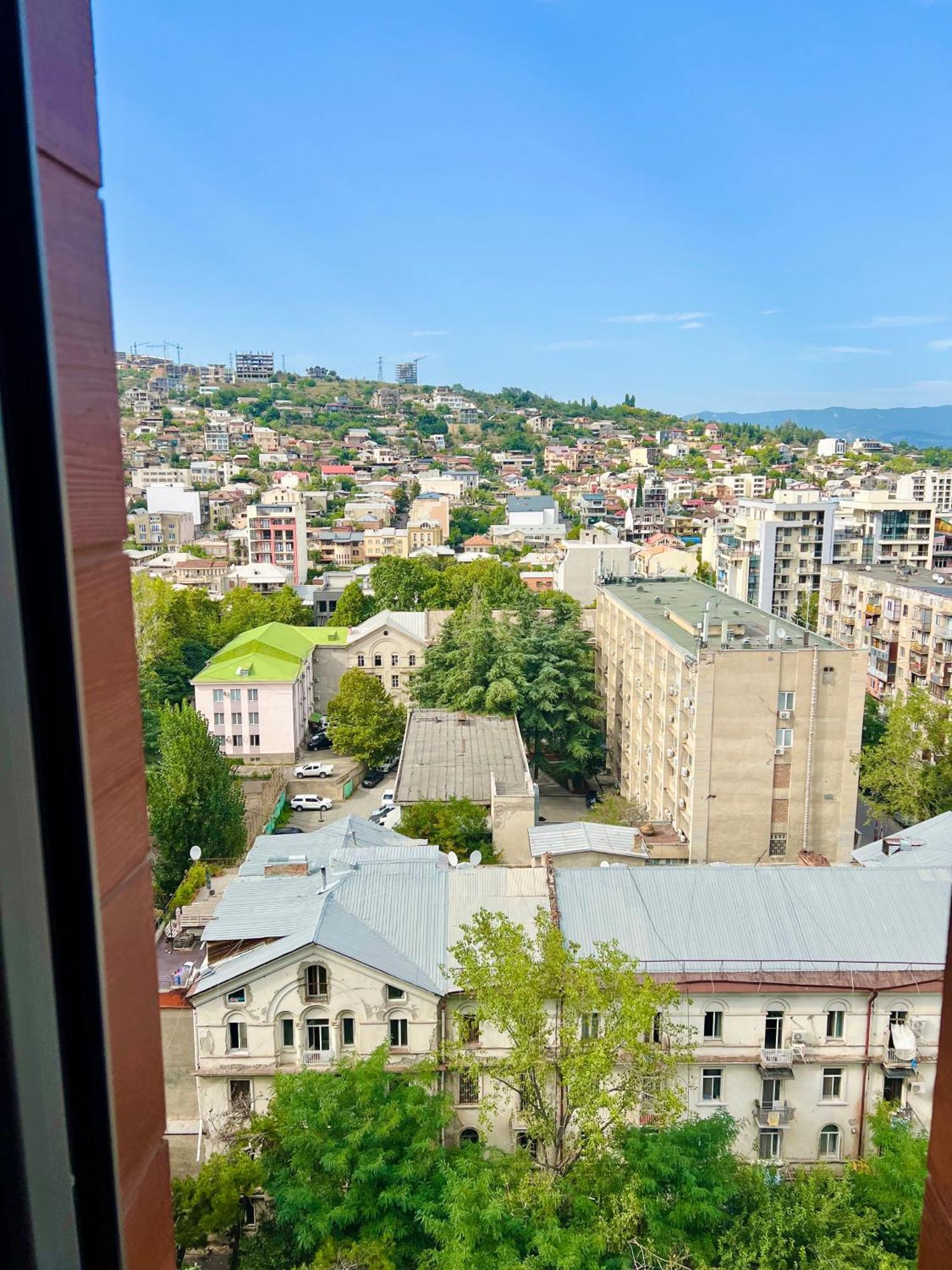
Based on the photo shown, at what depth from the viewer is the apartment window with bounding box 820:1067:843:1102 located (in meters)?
6.87

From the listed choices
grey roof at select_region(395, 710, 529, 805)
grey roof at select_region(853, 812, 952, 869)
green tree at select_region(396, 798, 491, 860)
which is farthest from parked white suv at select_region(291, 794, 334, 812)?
grey roof at select_region(853, 812, 952, 869)

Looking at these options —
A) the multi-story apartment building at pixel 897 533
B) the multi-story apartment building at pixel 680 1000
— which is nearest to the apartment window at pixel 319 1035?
the multi-story apartment building at pixel 680 1000

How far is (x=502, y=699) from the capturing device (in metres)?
16.3

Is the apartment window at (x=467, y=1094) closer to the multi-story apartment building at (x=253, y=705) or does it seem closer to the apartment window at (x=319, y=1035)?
the apartment window at (x=319, y=1035)

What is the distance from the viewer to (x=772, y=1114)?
22.2 feet

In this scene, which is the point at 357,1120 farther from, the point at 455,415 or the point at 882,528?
the point at 455,415

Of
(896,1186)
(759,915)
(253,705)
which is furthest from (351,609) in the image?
(896,1186)

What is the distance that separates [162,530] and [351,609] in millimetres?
15281

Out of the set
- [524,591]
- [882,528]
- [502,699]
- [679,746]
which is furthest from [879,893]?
[882,528]

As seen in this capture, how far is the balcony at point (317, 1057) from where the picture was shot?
6656 millimetres

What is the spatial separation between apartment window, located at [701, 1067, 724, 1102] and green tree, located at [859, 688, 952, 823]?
7.30m

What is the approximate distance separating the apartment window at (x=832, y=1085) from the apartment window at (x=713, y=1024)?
765 mm

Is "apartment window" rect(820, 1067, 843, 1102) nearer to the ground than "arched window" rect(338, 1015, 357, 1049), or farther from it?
nearer to the ground

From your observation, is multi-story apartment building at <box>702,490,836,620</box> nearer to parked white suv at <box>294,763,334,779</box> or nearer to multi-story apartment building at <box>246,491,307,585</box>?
parked white suv at <box>294,763,334,779</box>
